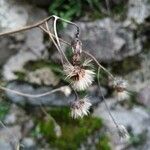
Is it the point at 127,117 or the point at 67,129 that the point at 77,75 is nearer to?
the point at 67,129

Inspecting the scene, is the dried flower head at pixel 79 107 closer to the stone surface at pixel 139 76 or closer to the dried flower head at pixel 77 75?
the dried flower head at pixel 77 75

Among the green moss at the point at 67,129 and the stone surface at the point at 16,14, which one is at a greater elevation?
the stone surface at the point at 16,14

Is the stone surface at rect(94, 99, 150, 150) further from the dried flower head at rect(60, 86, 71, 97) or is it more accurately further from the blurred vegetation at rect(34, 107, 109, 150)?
the dried flower head at rect(60, 86, 71, 97)

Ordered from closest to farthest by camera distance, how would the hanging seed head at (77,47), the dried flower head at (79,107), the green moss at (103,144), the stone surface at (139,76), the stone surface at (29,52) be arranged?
the hanging seed head at (77,47) → the dried flower head at (79,107) → the green moss at (103,144) → the stone surface at (29,52) → the stone surface at (139,76)

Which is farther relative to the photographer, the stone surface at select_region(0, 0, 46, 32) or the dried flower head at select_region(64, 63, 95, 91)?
the stone surface at select_region(0, 0, 46, 32)

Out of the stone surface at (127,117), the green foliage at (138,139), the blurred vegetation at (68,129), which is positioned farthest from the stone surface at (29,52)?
the green foliage at (138,139)

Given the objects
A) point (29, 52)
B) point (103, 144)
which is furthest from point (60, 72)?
point (103, 144)

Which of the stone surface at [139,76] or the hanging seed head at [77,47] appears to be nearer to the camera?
the hanging seed head at [77,47]

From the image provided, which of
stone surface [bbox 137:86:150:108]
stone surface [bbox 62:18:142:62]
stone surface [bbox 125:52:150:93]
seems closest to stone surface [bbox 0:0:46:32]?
stone surface [bbox 62:18:142:62]
